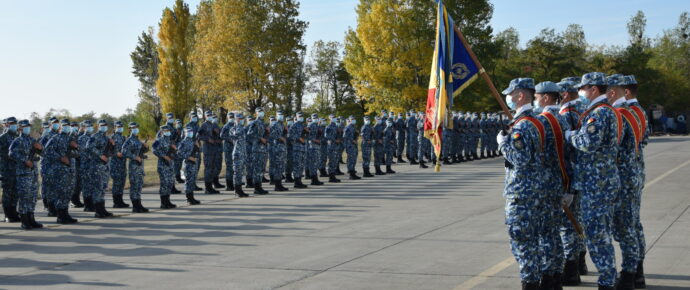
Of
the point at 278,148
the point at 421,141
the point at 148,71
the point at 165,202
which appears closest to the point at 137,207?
the point at 165,202

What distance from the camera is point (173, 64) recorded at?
59156mm

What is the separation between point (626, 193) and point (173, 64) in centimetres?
5548

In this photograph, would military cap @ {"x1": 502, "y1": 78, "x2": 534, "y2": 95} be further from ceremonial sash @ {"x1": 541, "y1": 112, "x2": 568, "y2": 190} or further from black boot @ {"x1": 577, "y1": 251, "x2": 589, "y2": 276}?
black boot @ {"x1": 577, "y1": 251, "x2": 589, "y2": 276}

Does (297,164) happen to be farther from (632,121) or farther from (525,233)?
(525,233)

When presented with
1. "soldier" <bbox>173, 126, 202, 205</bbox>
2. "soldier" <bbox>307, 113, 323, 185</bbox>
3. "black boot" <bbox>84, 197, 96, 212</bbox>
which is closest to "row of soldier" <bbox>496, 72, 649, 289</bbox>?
"soldier" <bbox>173, 126, 202, 205</bbox>

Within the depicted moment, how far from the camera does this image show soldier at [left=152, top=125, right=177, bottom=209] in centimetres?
1470

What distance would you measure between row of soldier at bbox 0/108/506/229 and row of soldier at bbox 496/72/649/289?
9.54 m

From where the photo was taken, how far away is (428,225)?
37.5 ft

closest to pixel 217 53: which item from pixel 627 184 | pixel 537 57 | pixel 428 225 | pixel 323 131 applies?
pixel 537 57

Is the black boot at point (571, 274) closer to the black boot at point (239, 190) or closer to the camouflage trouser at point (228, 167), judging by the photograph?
the black boot at point (239, 190)

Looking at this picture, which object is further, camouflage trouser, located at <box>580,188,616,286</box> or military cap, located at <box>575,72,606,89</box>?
military cap, located at <box>575,72,606,89</box>

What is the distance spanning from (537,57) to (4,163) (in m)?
47.2

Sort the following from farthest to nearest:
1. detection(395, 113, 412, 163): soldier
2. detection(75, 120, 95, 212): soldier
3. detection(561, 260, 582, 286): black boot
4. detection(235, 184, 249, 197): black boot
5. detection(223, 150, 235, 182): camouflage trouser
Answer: detection(395, 113, 412, 163): soldier
detection(223, 150, 235, 182): camouflage trouser
detection(235, 184, 249, 197): black boot
detection(75, 120, 95, 212): soldier
detection(561, 260, 582, 286): black boot

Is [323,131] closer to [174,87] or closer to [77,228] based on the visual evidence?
[77,228]
